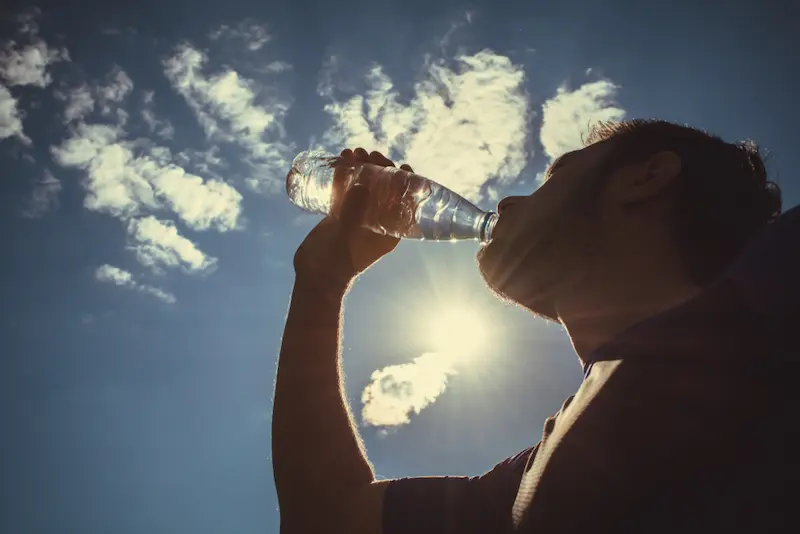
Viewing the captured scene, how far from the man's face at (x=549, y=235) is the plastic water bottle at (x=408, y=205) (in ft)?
1.31

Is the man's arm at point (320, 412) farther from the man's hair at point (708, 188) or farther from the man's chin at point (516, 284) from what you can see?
the man's hair at point (708, 188)

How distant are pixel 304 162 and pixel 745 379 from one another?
261 centimetres

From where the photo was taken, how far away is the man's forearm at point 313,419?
125cm

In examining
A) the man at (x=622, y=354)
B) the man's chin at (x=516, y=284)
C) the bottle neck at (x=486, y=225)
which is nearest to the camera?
the man at (x=622, y=354)

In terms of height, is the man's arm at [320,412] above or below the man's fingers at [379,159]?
below

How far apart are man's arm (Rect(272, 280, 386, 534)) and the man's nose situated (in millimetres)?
743

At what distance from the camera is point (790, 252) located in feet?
2.56

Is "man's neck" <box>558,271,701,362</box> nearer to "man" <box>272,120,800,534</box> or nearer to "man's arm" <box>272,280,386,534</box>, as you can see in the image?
"man" <box>272,120,800,534</box>

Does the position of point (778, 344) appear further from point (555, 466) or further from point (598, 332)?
point (598, 332)

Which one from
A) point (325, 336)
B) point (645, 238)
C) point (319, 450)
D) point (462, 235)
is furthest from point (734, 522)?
point (462, 235)

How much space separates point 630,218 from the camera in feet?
4.66

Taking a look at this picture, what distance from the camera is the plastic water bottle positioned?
2139 mm

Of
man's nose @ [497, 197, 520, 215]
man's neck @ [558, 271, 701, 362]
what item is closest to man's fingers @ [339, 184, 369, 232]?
man's nose @ [497, 197, 520, 215]

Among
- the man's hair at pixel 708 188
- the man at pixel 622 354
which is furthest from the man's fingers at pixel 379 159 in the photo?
the man's hair at pixel 708 188
